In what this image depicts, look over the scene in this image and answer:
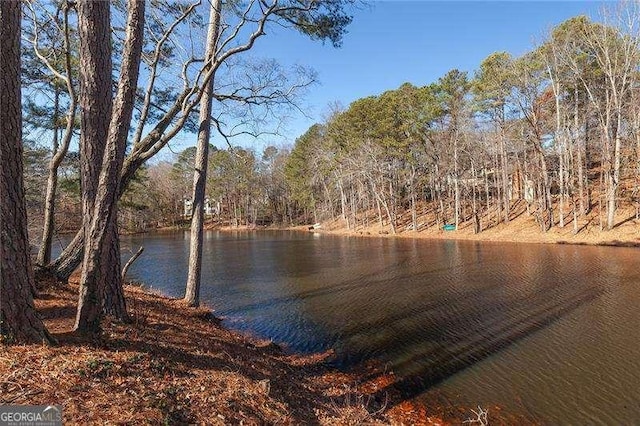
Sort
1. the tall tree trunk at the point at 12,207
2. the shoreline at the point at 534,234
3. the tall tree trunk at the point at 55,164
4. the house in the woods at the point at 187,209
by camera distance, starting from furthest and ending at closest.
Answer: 1. the house in the woods at the point at 187,209
2. the shoreline at the point at 534,234
3. the tall tree trunk at the point at 55,164
4. the tall tree trunk at the point at 12,207

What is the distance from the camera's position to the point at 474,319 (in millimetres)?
9539

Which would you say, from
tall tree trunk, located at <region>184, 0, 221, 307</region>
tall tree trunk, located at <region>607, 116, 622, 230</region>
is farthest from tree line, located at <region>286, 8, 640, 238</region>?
tall tree trunk, located at <region>184, 0, 221, 307</region>

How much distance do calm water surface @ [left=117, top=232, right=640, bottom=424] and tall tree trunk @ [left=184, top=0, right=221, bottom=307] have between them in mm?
1572

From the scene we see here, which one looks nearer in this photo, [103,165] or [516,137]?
[103,165]

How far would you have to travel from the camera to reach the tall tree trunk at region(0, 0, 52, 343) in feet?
10.9

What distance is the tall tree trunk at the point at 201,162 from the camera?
8.57 metres

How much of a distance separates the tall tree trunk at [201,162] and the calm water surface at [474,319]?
1.57m

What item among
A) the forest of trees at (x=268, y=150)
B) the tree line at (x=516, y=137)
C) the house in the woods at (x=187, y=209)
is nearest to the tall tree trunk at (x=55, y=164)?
the forest of trees at (x=268, y=150)

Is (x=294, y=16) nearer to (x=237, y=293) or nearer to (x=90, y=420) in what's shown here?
(x=90, y=420)

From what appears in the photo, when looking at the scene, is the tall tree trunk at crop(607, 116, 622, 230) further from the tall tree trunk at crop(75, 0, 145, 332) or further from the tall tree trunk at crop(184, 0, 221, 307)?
the tall tree trunk at crop(75, 0, 145, 332)

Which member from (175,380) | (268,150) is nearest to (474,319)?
(175,380)

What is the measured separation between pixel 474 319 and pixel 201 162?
26.8ft

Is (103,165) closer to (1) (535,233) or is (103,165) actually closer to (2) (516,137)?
(1) (535,233)

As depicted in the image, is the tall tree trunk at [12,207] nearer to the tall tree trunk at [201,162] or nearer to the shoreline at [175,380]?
the shoreline at [175,380]
